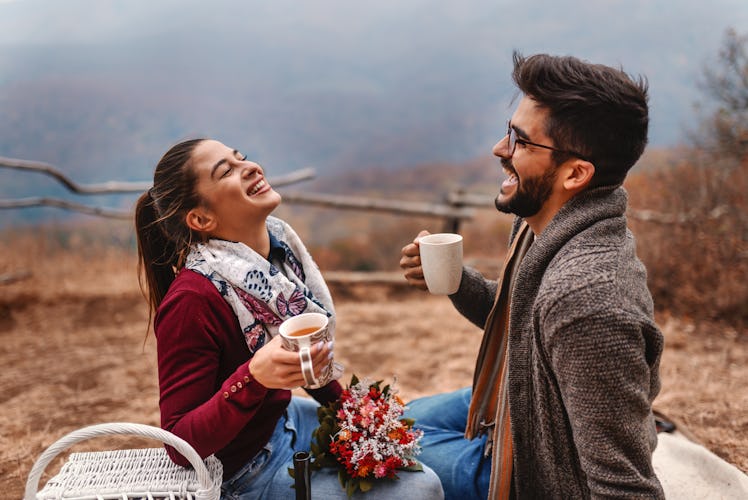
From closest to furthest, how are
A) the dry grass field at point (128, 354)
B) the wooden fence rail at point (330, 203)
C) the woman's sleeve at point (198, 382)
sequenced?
the woman's sleeve at point (198, 382)
the dry grass field at point (128, 354)
the wooden fence rail at point (330, 203)

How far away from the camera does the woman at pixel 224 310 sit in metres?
1.51

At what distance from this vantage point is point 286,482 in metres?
1.74

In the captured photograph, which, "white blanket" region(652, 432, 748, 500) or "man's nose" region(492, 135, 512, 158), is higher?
"man's nose" region(492, 135, 512, 158)

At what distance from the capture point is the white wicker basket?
54.0 inches

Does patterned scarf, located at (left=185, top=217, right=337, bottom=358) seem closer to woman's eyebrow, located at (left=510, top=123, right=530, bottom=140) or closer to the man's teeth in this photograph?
the man's teeth

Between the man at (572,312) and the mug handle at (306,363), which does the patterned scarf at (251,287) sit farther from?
the man at (572,312)

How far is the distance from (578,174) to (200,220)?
1238 millimetres

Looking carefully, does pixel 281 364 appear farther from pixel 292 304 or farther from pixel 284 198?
pixel 284 198

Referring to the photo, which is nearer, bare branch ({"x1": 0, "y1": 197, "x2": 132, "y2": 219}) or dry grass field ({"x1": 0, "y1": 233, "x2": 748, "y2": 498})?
dry grass field ({"x1": 0, "y1": 233, "x2": 748, "y2": 498})

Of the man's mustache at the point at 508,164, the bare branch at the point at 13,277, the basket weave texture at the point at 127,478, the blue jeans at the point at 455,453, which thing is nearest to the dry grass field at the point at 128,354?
the bare branch at the point at 13,277

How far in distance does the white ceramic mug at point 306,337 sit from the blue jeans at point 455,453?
0.73 m

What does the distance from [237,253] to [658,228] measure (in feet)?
18.2

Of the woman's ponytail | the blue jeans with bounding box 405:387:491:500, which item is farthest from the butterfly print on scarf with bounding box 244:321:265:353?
the blue jeans with bounding box 405:387:491:500

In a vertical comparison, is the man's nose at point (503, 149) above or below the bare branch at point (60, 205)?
above
